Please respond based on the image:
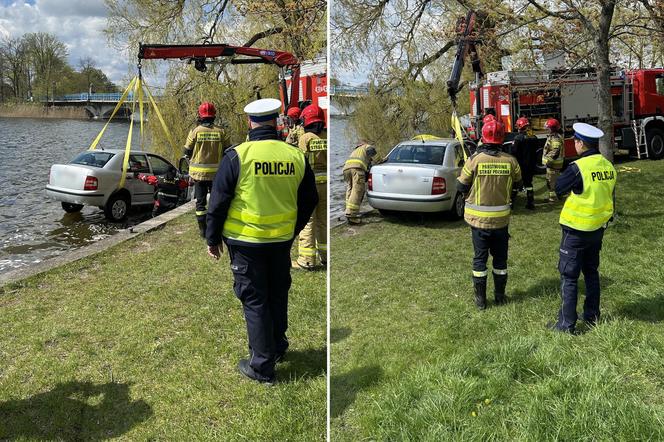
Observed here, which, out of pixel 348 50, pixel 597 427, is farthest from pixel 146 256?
pixel 597 427

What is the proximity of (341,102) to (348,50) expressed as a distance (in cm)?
41

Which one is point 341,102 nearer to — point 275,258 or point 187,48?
point 275,258

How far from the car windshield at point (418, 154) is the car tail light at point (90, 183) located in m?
7.43

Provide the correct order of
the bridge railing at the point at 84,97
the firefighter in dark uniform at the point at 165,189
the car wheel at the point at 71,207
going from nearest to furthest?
the firefighter in dark uniform at the point at 165,189 → the car wheel at the point at 71,207 → the bridge railing at the point at 84,97

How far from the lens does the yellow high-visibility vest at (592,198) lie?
3578mm

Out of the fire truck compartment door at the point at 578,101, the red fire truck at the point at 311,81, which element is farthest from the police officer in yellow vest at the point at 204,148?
the fire truck compartment door at the point at 578,101

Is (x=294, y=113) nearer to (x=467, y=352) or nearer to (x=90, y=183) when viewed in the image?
(x=90, y=183)

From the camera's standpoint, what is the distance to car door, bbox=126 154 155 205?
10562 millimetres

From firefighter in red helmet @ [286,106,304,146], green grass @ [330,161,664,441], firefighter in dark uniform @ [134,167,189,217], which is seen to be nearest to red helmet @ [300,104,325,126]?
firefighter in red helmet @ [286,106,304,146]

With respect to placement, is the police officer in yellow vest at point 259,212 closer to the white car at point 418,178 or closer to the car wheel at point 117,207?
the white car at point 418,178

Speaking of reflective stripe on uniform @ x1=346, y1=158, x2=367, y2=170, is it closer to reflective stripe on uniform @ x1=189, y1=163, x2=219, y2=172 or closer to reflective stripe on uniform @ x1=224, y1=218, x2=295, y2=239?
reflective stripe on uniform @ x1=224, y1=218, x2=295, y2=239

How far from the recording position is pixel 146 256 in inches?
250

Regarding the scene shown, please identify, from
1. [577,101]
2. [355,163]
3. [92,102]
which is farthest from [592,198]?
[92,102]

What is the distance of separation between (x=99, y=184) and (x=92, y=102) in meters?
14.6
